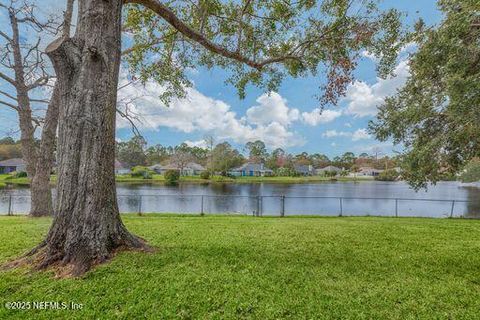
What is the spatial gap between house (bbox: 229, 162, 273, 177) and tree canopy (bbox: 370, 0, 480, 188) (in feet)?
178

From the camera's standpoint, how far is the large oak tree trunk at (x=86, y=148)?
3.29 meters

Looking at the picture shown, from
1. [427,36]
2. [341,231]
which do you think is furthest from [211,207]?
[427,36]

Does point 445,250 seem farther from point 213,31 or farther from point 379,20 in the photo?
point 213,31

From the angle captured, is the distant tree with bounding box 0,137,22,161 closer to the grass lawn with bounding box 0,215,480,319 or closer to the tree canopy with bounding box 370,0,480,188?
the grass lawn with bounding box 0,215,480,319

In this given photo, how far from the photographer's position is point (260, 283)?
3070mm

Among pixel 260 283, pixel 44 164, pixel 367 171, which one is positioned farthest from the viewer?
pixel 367 171

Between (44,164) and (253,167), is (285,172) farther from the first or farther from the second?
(44,164)

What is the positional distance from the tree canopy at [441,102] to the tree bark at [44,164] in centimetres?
1114

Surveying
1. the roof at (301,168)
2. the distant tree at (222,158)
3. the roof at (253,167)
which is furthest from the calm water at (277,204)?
the roof at (301,168)

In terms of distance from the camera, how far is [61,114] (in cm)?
353

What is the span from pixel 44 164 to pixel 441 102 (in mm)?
12610

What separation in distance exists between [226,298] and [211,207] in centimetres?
1558

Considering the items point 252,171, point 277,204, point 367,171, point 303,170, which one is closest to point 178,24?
point 277,204

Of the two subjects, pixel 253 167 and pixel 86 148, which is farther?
pixel 253 167
